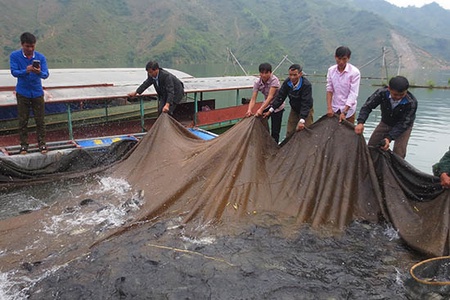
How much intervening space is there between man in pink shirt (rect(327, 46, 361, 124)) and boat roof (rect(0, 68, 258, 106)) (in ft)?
16.2

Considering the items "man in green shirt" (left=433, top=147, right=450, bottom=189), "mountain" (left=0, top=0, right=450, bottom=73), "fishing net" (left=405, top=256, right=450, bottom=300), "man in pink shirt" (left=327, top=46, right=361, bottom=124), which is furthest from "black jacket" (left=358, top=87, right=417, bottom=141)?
"mountain" (left=0, top=0, right=450, bottom=73)

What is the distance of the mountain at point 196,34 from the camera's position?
6088 centimetres

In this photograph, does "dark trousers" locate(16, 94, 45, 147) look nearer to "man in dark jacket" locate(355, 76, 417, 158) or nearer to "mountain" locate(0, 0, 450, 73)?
"man in dark jacket" locate(355, 76, 417, 158)

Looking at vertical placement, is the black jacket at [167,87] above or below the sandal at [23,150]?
above

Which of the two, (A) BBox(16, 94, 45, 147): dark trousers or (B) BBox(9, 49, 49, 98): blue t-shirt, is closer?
(B) BBox(9, 49, 49, 98): blue t-shirt

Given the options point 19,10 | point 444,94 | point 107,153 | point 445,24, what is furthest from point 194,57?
point 445,24

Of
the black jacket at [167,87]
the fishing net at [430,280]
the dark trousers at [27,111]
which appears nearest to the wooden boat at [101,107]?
the dark trousers at [27,111]

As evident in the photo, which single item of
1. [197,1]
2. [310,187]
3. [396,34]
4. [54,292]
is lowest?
[54,292]

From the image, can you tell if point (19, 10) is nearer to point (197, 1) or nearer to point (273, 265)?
point (197, 1)

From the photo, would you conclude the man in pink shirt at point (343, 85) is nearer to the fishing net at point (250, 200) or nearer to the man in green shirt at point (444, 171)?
the fishing net at point (250, 200)

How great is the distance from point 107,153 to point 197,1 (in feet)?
319

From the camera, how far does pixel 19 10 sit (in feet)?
224

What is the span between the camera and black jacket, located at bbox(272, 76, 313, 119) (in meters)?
5.11

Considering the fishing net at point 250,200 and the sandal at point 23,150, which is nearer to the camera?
the fishing net at point 250,200
